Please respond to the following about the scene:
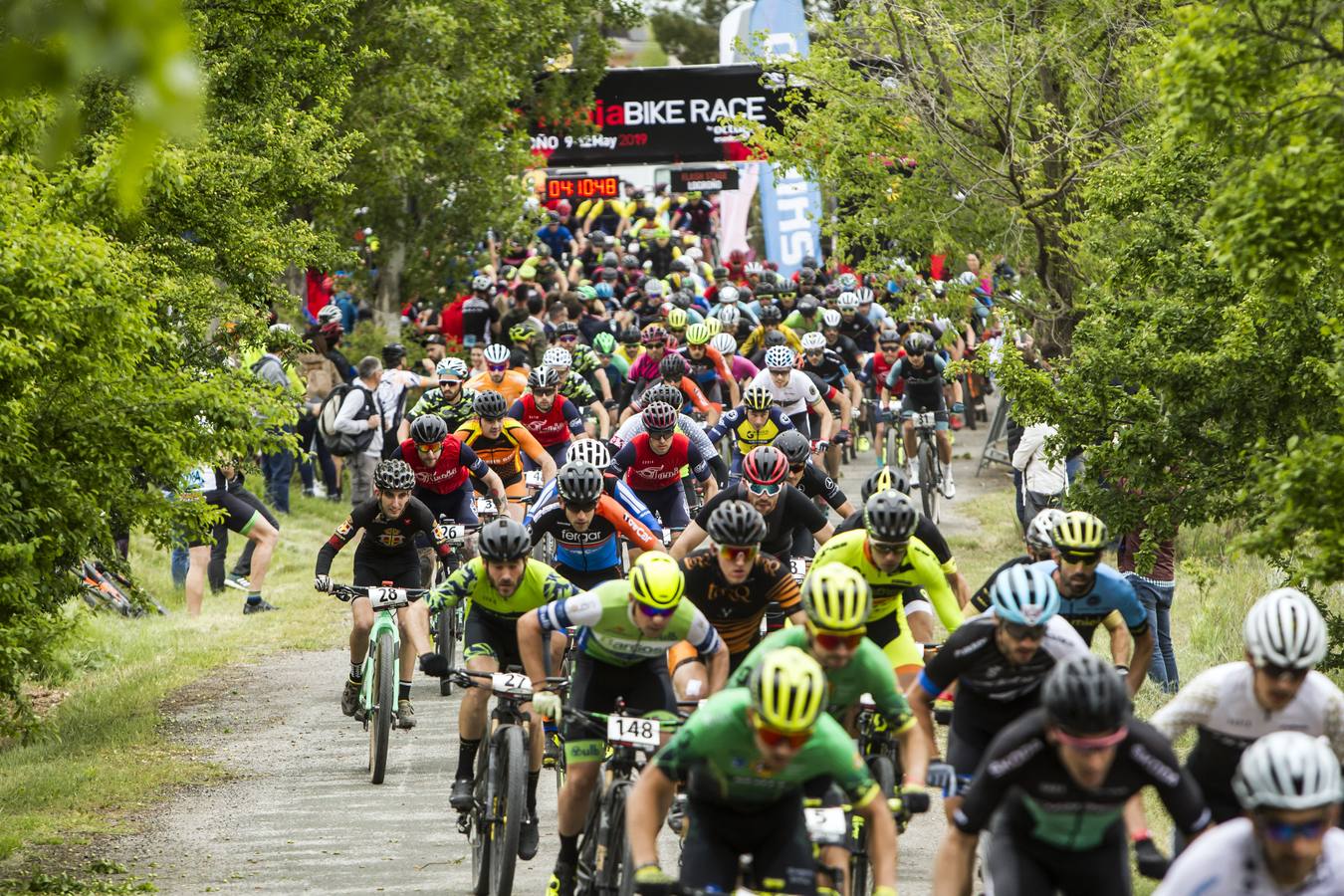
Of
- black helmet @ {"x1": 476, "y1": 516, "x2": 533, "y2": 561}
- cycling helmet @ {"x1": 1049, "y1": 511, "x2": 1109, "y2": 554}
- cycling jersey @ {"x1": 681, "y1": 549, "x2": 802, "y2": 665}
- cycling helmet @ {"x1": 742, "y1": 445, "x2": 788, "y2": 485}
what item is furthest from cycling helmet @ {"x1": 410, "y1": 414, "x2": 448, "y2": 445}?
cycling helmet @ {"x1": 1049, "y1": 511, "x2": 1109, "y2": 554}

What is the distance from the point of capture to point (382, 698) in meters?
11.6

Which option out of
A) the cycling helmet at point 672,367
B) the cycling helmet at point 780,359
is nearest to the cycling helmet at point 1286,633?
the cycling helmet at point 672,367

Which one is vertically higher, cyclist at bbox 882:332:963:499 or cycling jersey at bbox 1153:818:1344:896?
cyclist at bbox 882:332:963:499

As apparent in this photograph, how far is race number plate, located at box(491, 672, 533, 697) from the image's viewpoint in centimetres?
923

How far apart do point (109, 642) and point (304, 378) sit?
759cm

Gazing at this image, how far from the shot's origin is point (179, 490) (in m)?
12.9

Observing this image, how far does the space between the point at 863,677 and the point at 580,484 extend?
4.01 metres

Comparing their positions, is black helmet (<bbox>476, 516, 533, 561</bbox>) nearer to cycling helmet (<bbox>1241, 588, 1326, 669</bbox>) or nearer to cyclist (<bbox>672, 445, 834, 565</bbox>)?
cyclist (<bbox>672, 445, 834, 565</bbox>)

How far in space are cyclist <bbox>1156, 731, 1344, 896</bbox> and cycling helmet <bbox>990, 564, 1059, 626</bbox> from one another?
76.1 inches

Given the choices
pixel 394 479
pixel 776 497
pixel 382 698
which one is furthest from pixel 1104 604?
pixel 394 479

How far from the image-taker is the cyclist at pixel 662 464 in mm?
14484

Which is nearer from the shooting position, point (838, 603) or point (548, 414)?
point (838, 603)

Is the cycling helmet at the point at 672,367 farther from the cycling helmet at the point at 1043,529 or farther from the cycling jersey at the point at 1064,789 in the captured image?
the cycling jersey at the point at 1064,789

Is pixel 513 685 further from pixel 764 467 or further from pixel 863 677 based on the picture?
pixel 764 467
